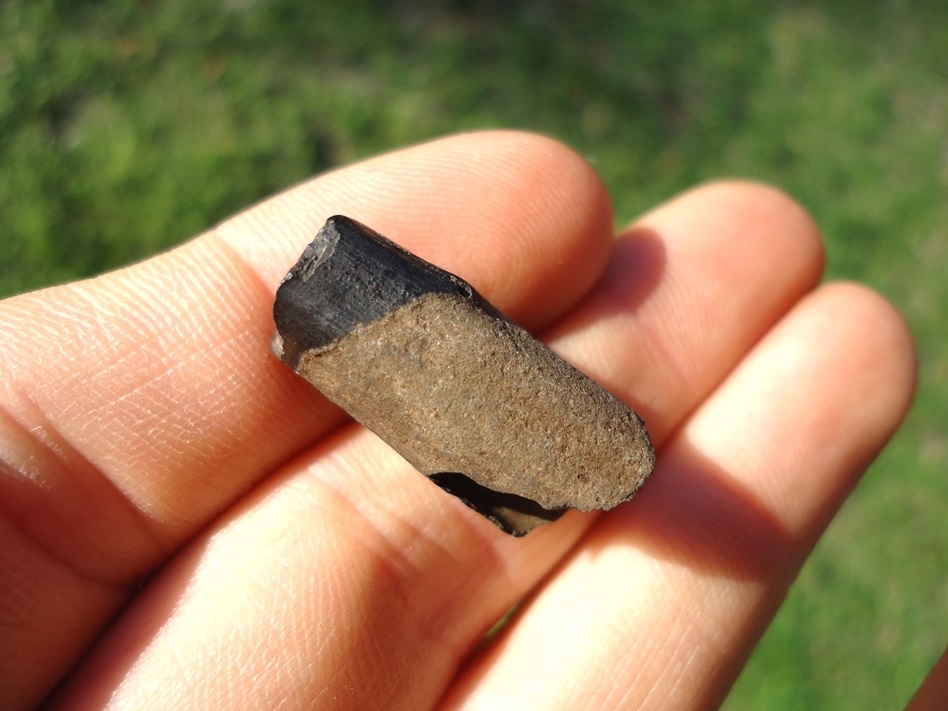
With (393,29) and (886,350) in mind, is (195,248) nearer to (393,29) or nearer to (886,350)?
(886,350)

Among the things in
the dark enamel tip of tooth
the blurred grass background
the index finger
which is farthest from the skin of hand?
the blurred grass background

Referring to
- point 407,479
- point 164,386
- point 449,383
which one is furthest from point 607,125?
point 164,386

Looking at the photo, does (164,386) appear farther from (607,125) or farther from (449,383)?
(607,125)

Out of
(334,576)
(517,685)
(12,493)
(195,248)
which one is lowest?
(517,685)

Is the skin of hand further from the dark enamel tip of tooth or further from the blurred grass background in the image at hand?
the blurred grass background

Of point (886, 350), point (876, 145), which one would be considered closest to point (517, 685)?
point (886, 350)

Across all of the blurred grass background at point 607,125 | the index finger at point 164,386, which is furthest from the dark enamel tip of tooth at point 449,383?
the blurred grass background at point 607,125
